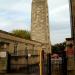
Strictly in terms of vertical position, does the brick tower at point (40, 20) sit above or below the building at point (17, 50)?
above

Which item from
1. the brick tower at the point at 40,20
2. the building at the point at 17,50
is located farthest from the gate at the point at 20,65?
the brick tower at the point at 40,20

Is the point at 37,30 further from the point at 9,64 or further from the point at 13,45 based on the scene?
the point at 9,64

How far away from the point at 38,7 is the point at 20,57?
150ft

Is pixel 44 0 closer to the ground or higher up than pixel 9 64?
higher up

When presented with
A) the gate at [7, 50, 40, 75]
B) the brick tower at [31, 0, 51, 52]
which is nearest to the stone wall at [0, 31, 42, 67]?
the gate at [7, 50, 40, 75]

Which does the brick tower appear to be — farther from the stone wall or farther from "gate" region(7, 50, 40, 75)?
"gate" region(7, 50, 40, 75)

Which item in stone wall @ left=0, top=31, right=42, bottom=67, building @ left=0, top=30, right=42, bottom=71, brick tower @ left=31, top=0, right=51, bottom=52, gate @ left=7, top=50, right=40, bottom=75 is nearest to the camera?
gate @ left=7, top=50, right=40, bottom=75

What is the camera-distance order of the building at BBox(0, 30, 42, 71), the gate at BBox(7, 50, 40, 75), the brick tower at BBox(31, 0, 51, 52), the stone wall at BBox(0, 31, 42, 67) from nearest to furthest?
the gate at BBox(7, 50, 40, 75)
the building at BBox(0, 30, 42, 71)
the stone wall at BBox(0, 31, 42, 67)
the brick tower at BBox(31, 0, 51, 52)

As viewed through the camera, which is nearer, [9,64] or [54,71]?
[54,71]

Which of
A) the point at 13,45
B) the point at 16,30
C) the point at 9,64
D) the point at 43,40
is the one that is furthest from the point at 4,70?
the point at 16,30

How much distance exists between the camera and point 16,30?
9144 cm

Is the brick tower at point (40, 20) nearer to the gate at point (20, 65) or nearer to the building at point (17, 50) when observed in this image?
the building at point (17, 50)

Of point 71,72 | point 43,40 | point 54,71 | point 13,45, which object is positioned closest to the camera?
point 71,72

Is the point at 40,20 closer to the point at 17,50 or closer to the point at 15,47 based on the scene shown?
the point at 15,47
